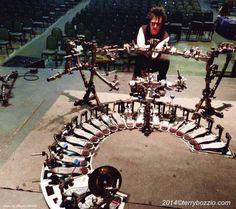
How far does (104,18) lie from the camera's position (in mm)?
13516

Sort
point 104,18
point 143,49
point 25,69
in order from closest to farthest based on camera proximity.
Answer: point 143,49
point 25,69
point 104,18

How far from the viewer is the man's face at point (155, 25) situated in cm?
721

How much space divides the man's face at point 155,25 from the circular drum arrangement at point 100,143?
1.78m

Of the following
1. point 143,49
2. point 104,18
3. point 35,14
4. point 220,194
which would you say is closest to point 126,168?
point 220,194

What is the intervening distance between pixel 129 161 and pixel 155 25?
11.1 feet

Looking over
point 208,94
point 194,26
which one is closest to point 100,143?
point 208,94

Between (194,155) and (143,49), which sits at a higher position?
(143,49)

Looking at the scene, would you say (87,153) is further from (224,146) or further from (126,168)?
(224,146)

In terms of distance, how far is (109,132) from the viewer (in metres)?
Answer: 6.67

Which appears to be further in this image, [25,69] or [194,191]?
[25,69]

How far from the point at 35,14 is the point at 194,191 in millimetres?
12524

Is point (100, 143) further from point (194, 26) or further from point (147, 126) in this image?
point (194, 26)

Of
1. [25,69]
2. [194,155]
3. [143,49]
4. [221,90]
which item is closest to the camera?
[194,155]

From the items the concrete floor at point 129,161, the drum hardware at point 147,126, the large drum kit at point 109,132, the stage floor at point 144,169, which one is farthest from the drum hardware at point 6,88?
the drum hardware at point 147,126
